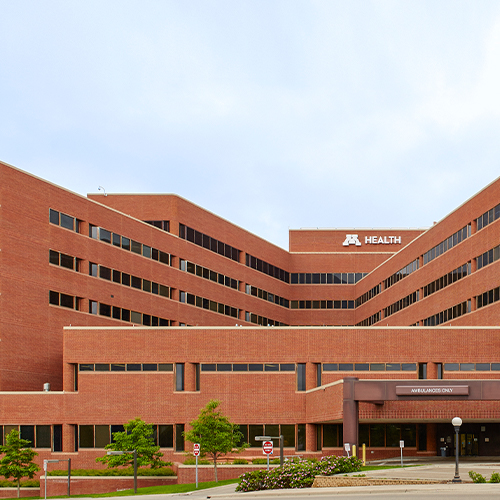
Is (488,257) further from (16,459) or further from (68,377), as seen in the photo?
(16,459)

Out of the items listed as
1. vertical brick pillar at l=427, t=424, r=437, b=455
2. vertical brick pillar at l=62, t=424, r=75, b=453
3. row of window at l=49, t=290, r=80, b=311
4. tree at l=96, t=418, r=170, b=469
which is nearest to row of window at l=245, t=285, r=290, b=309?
row of window at l=49, t=290, r=80, b=311

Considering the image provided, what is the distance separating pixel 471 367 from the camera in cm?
5928

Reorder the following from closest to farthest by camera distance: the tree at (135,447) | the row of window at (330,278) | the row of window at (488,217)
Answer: the tree at (135,447)
the row of window at (488,217)
the row of window at (330,278)

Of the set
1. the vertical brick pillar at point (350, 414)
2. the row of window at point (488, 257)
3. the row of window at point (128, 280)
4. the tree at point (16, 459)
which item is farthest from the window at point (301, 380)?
the row of window at point (128, 280)

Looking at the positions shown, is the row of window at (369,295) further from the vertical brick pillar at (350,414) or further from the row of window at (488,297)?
the vertical brick pillar at (350,414)

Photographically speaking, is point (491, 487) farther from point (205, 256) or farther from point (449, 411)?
point (205, 256)

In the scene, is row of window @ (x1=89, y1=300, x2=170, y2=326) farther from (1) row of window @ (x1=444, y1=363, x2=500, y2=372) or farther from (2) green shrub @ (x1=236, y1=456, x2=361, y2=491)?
(2) green shrub @ (x1=236, y1=456, x2=361, y2=491)

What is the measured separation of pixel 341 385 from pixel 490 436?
14727 millimetres

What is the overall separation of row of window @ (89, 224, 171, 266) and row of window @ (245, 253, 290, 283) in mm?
15891

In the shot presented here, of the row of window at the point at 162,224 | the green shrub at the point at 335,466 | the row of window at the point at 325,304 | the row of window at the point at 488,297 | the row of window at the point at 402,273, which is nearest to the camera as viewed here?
the green shrub at the point at 335,466

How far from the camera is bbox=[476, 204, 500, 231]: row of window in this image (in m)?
61.6

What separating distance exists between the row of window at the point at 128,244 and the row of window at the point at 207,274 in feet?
8.02

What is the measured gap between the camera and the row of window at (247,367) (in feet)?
201

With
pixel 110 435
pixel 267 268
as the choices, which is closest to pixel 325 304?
pixel 267 268
